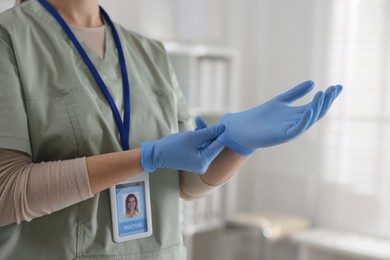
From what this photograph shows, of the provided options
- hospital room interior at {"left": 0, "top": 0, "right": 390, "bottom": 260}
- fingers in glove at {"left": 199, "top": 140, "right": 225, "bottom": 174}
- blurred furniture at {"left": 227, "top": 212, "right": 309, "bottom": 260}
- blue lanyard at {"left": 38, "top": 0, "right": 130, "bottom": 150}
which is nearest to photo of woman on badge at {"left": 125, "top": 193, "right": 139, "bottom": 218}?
blue lanyard at {"left": 38, "top": 0, "right": 130, "bottom": 150}

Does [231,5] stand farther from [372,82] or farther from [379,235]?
[379,235]

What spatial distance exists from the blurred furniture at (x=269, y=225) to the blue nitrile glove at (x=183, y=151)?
1.92 metres

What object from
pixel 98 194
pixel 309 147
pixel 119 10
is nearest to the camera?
pixel 98 194

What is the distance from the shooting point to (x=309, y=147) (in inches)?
130

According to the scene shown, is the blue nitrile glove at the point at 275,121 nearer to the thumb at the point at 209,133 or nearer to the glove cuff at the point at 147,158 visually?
the thumb at the point at 209,133

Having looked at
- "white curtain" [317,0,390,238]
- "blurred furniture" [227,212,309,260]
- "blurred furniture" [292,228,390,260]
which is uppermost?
"white curtain" [317,0,390,238]

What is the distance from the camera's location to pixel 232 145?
114cm

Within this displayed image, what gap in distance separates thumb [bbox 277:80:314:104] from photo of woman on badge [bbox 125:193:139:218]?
0.42 metres

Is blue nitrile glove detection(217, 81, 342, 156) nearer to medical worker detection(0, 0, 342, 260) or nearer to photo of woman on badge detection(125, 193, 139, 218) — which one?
medical worker detection(0, 0, 342, 260)

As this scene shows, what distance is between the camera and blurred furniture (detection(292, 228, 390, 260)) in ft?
8.98

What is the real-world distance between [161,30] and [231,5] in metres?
0.69

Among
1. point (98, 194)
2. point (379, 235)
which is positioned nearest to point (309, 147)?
point (379, 235)

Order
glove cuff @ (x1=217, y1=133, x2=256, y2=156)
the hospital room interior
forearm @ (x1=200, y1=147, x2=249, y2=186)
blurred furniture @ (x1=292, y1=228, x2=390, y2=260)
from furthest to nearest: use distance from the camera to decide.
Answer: the hospital room interior → blurred furniture @ (x1=292, y1=228, x2=390, y2=260) → forearm @ (x1=200, y1=147, x2=249, y2=186) → glove cuff @ (x1=217, y1=133, x2=256, y2=156)

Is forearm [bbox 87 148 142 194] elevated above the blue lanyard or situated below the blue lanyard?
below
